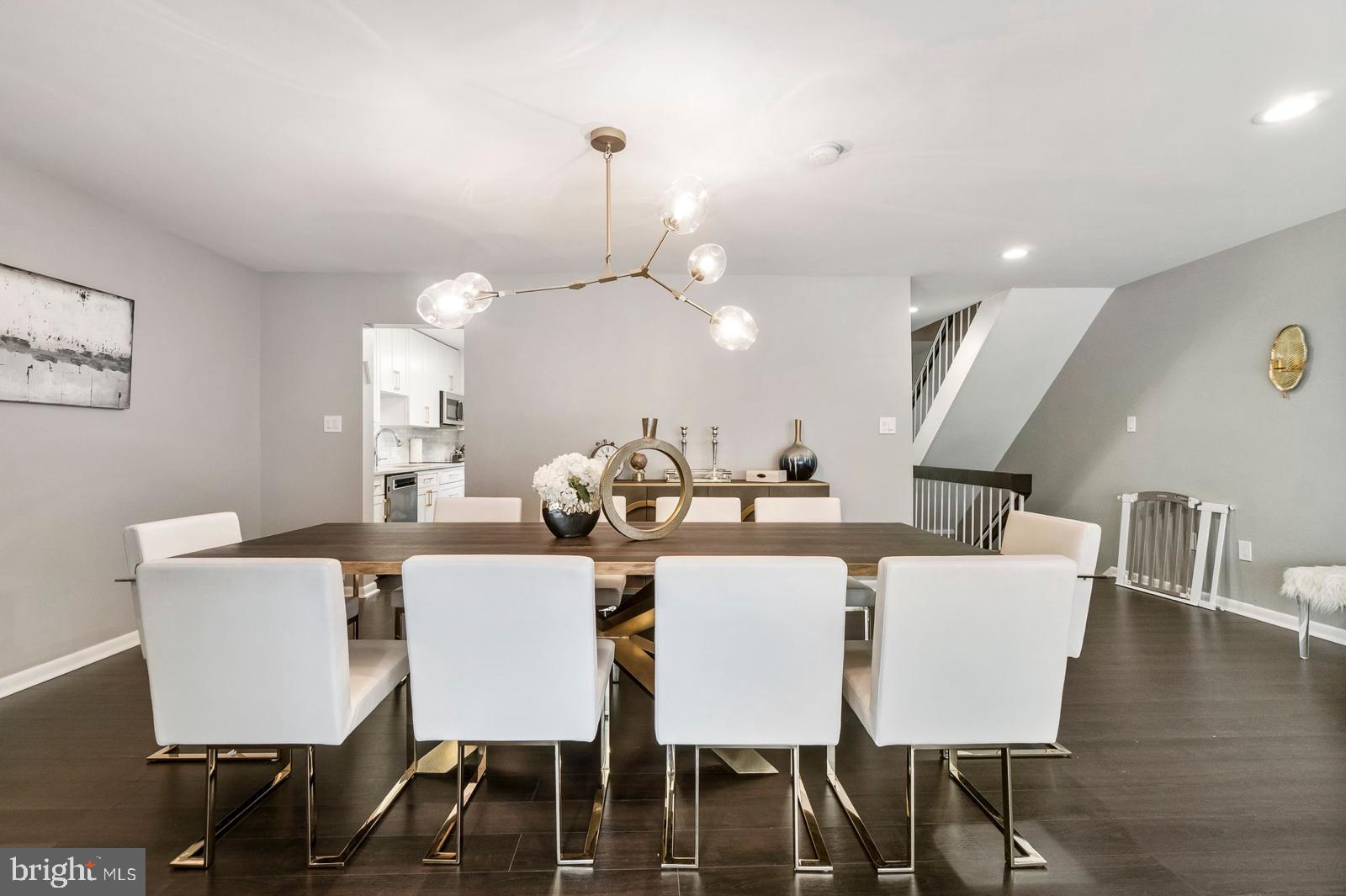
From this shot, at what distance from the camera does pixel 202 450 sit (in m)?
3.88

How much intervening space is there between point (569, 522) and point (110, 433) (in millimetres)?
2712

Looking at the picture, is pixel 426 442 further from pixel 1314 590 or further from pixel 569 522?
pixel 1314 590

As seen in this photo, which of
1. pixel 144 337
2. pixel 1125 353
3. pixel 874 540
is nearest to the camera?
pixel 874 540

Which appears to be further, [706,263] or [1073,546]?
[706,263]

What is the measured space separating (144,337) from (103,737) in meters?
2.18

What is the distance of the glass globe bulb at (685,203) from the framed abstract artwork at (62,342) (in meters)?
2.88

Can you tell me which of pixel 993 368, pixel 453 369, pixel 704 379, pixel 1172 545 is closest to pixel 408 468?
pixel 453 369

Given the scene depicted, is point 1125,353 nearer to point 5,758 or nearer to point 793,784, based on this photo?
point 793,784

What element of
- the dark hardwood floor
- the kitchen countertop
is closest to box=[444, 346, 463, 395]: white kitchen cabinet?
the kitchen countertop

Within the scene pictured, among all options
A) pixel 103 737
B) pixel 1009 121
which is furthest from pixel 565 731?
pixel 1009 121

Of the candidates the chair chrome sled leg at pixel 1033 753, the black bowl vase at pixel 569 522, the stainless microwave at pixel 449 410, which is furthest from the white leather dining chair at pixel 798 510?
the stainless microwave at pixel 449 410

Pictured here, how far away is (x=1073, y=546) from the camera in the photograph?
7.23ft

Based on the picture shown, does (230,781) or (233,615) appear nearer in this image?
(233,615)

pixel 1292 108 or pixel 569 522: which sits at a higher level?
pixel 1292 108
